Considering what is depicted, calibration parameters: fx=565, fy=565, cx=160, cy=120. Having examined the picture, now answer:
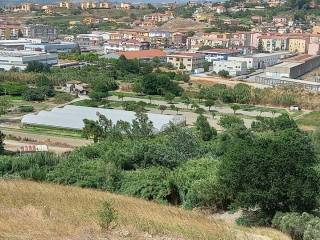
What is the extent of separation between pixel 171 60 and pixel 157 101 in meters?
8.32

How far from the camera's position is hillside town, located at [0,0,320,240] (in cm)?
422

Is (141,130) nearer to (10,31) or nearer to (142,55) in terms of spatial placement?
(142,55)

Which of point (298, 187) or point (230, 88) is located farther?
point (230, 88)

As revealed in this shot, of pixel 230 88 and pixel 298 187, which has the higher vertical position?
pixel 298 187

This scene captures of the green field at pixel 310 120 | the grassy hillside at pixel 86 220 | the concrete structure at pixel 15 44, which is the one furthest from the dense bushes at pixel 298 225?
the concrete structure at pixel 15 44

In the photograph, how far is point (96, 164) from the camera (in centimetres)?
706

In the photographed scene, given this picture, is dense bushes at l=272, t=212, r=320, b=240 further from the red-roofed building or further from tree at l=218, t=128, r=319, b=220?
the red-roofed building

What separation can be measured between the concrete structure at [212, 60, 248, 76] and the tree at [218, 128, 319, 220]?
1969 centimetres

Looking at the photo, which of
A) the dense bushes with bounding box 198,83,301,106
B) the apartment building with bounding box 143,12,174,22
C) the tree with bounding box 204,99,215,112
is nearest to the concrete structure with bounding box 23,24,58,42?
the apartment building with bounding box 143,12,174,22

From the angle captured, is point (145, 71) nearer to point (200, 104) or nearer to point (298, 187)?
point (200, 104)

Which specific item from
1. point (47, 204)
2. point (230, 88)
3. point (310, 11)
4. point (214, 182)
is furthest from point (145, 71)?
point (310, 11)

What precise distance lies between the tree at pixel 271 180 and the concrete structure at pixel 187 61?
2064 cm

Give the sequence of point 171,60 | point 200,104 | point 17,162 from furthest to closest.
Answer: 1. point 171,60
2. point 200,104
3. point 17,162

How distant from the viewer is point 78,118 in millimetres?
15234
